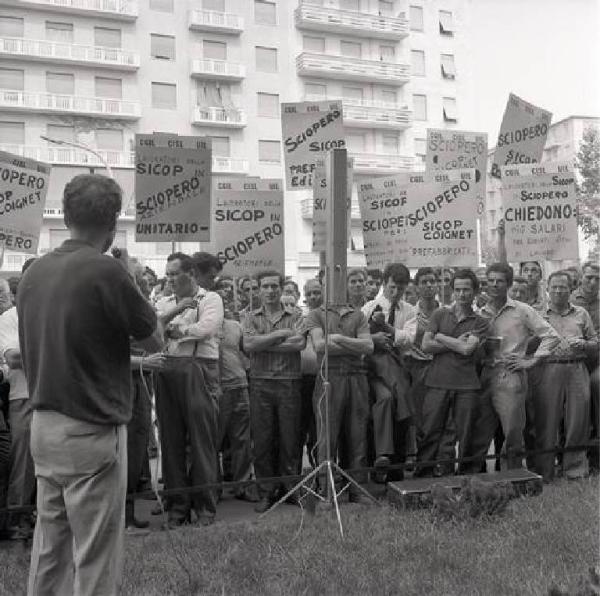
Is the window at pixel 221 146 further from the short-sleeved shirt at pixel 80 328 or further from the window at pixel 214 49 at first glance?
the short-sleeved shirt at pixel 80 328

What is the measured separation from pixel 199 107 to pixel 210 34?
394 centimetres

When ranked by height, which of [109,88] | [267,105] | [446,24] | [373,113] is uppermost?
[446,24]

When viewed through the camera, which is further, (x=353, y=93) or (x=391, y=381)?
(x=353, y=93)

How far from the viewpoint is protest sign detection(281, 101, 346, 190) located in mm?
9258

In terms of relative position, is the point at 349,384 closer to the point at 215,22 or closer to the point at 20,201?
the point at 20,201

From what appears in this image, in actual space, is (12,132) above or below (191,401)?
above

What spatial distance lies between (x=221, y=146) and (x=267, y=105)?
12.0 ft

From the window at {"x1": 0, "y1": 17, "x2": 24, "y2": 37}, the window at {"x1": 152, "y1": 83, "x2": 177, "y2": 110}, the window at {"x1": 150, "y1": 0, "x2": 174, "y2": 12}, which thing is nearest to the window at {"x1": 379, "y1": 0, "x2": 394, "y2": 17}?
the window at {"x1": 150, "y1": 0, "x2": 174, "y2": 12}

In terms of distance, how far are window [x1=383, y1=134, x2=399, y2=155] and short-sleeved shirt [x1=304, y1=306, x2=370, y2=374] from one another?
3805 cm

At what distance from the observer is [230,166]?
1542 inches

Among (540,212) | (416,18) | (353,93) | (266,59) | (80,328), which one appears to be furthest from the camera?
(416,18)

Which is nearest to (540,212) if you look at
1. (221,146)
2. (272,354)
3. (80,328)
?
(272,354)

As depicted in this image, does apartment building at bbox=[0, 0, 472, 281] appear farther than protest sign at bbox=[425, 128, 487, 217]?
Yes

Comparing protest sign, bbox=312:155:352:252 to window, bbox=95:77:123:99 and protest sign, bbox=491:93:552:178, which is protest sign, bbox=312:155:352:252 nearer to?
protest sign, bbox=491:93:552:178
